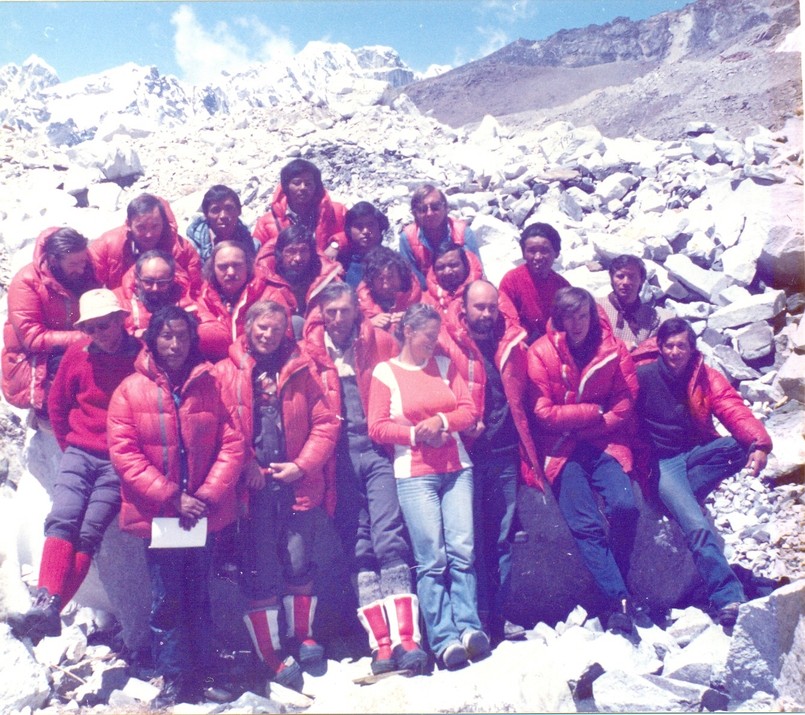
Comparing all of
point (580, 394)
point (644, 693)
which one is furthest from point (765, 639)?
point (580, 394)

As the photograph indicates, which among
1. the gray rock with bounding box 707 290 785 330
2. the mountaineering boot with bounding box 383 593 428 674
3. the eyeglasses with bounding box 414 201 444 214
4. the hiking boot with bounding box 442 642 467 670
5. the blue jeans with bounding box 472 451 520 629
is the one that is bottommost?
the hiking boot with bounding box 442 642 467 670

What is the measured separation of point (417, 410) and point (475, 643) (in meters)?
1.15

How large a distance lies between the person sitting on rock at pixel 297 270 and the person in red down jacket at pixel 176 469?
31.5 inches

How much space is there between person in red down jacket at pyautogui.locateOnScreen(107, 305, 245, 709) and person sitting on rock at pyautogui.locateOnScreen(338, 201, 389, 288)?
4.71ft

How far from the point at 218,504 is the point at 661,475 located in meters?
2.30

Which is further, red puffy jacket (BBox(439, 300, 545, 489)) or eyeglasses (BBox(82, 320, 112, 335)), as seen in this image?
red puffy jacket (BBox(439, 300, 545, 489))

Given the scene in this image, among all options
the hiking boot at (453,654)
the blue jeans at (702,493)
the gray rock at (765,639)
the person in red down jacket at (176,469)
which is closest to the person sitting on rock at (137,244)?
the person in red down jacket at (176,469)

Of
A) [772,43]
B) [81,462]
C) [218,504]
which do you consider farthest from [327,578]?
[772,43]

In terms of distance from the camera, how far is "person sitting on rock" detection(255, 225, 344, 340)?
414 centimetres

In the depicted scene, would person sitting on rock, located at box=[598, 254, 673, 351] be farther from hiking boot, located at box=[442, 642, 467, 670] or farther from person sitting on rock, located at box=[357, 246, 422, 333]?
hiking boot, located at box=[442, 642, 467, 670]

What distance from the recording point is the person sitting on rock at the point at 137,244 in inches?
157

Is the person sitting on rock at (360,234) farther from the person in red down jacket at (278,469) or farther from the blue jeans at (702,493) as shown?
the blue jeans at (702,493)

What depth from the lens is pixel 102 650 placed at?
13.1 feet

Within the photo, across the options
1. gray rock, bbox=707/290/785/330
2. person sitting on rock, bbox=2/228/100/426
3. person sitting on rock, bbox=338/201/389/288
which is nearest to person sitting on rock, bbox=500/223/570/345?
person sitting on rock, bbox=338/201/389/288
